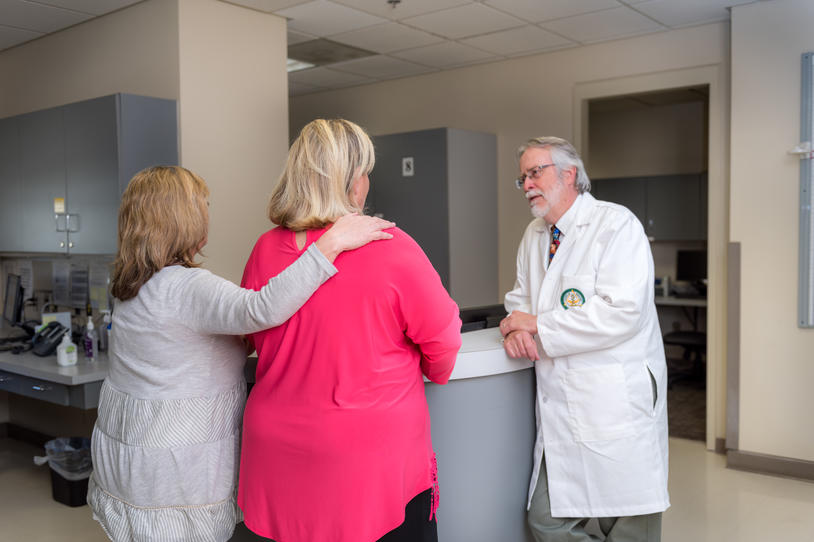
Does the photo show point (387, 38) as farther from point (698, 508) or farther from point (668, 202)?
point (668, 202)

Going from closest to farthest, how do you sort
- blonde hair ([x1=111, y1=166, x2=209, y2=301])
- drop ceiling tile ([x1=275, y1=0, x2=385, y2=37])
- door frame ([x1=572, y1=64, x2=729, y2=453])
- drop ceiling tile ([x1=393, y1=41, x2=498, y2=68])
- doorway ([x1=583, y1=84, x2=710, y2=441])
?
blonde hair ([x1=111, y1=166, x2=209, y2=301]) → drop ceiling tile ([x1=275, y1=0, x2=385, y2=37]) → door frame ([x1=572, y1=64, x2=729, y2=453]) → drop ceiling tile ([x1=393, y1=41, x2=498, y2=68]) → doorway ([x1=583, y1=84, x2=710, y2=441])

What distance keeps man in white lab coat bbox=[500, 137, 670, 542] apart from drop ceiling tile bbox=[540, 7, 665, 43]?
7.52ft

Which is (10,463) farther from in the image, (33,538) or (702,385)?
(702,385)

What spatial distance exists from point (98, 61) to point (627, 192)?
5043mm

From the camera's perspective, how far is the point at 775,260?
3967 mm

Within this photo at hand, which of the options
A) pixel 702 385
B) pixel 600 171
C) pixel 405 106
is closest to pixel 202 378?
pixel 405 106

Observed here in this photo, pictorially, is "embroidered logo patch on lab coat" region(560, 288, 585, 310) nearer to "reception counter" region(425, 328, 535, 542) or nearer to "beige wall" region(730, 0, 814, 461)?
"reception counter" region(425, 328, 535, 542)

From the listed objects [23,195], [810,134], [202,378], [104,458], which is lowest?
[104,458]

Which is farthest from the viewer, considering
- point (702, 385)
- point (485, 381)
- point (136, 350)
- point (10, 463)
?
point (702, 385)

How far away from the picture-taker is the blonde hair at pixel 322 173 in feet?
4.92

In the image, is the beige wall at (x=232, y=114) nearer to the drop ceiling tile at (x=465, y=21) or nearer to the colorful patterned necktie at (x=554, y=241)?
the drop ceiling tile at (x=465, y=21)

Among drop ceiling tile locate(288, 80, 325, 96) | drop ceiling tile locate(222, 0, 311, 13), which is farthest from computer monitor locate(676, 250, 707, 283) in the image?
drop ceiling tile locate(222, 0, 311, 13)

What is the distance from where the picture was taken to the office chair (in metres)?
6.06

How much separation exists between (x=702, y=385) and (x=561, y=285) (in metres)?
4.63
